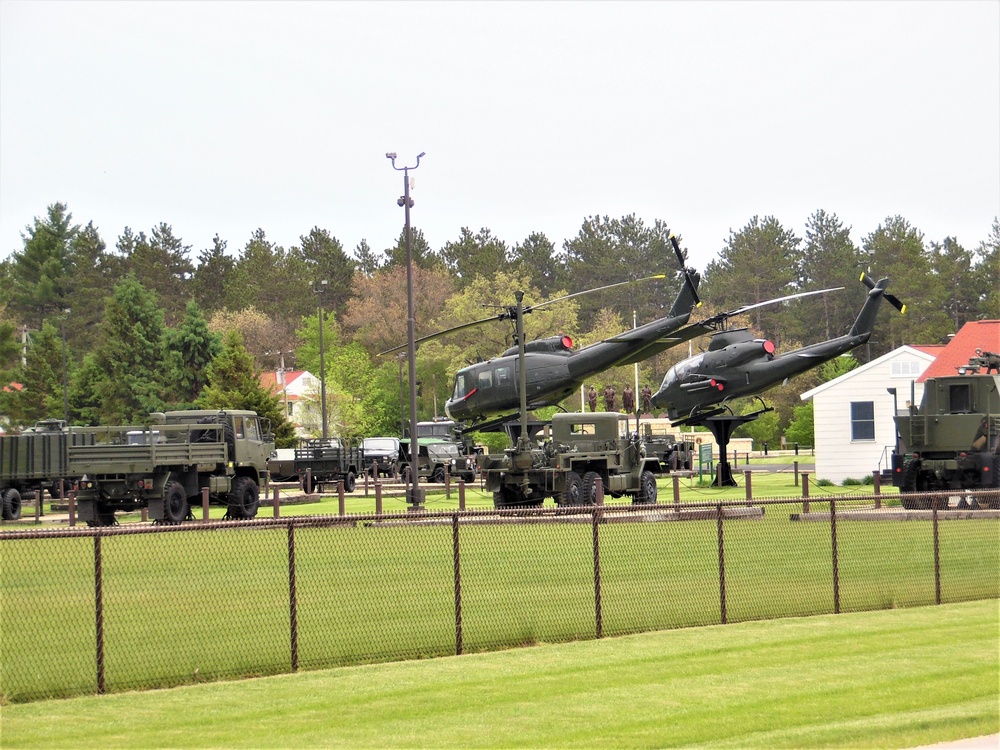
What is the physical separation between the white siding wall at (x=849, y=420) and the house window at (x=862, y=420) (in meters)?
0.14

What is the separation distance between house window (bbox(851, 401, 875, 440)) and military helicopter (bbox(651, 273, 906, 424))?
13.0 feet

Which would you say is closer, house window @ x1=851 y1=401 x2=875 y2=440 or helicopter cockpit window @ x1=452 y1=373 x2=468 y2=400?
helicopter cockpit window @ x1=452 y1=373 x2=468 y2=400

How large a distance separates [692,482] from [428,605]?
113ft

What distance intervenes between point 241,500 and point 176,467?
225 centimetres

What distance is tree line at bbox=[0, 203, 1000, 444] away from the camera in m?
85.1

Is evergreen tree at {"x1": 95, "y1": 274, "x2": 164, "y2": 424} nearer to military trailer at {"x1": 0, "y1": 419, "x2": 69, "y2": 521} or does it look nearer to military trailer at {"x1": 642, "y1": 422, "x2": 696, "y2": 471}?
military trailer at {"x1": 642, "y1": 422, "x2": 696, "y2": 471}

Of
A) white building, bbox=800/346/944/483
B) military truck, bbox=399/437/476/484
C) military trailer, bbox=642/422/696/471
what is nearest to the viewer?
white building, bbox=800/346/944/483

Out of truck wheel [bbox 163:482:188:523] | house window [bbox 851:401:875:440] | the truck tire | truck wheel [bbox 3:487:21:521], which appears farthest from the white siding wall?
truck wheel [bbox 3:487:21:521]

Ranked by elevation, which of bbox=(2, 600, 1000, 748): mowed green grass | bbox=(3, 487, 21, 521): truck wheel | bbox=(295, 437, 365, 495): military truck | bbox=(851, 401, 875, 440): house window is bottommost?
bbox=(2, 600, 1000, 748): mowed green grass

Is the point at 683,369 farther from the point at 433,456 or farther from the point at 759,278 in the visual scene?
the point at 759,278

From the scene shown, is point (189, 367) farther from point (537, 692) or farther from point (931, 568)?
point (537, 692)

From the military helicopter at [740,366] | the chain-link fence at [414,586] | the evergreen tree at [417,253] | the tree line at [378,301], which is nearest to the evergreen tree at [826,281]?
the tree line at [378,301]

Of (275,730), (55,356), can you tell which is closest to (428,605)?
(275,730)

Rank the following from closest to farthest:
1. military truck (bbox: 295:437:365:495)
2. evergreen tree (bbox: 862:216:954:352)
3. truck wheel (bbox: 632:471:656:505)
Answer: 1. truck wheel (bbox: 632:471:656:505)
2. military truck (bbox: 295:437:365:495)
3. evergreen tree (bbox: 862:216:954:352)
